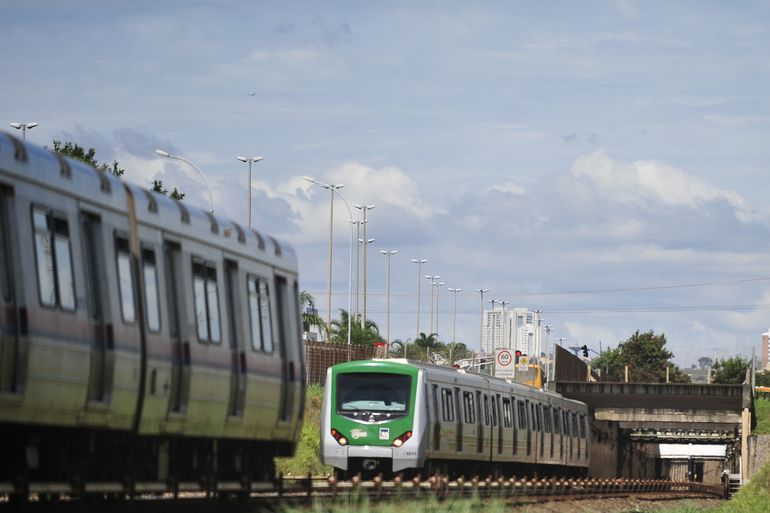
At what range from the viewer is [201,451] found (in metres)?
19.1

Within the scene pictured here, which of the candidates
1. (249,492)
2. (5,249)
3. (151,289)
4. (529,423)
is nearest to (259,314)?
(249,492)

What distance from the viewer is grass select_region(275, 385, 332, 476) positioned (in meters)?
43.1

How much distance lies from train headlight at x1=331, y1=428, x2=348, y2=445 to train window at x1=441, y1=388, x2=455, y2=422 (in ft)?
11.3

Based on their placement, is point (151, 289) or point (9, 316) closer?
point (9, 316)

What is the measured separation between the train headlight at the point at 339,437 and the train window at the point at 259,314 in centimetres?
1415

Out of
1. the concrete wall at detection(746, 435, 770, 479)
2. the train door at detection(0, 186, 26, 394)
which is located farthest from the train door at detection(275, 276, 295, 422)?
the concrete wall at detection(746, 435, 770, 479)

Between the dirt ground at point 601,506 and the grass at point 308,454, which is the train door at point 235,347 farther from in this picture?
the grass at point 308,454

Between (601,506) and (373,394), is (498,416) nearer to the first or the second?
(601,506)

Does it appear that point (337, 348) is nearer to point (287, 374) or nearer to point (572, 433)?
point (572, 433)

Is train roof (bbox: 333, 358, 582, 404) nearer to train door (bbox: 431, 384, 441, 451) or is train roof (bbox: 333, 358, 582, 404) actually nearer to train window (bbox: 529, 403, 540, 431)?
train door (bbox: 431, 384, 441, 451)

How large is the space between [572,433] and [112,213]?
43.9 m

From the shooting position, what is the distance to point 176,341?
687 inches

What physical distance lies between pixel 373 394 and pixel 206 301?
17446mm

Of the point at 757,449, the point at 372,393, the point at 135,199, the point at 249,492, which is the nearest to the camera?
the point at 135,199
